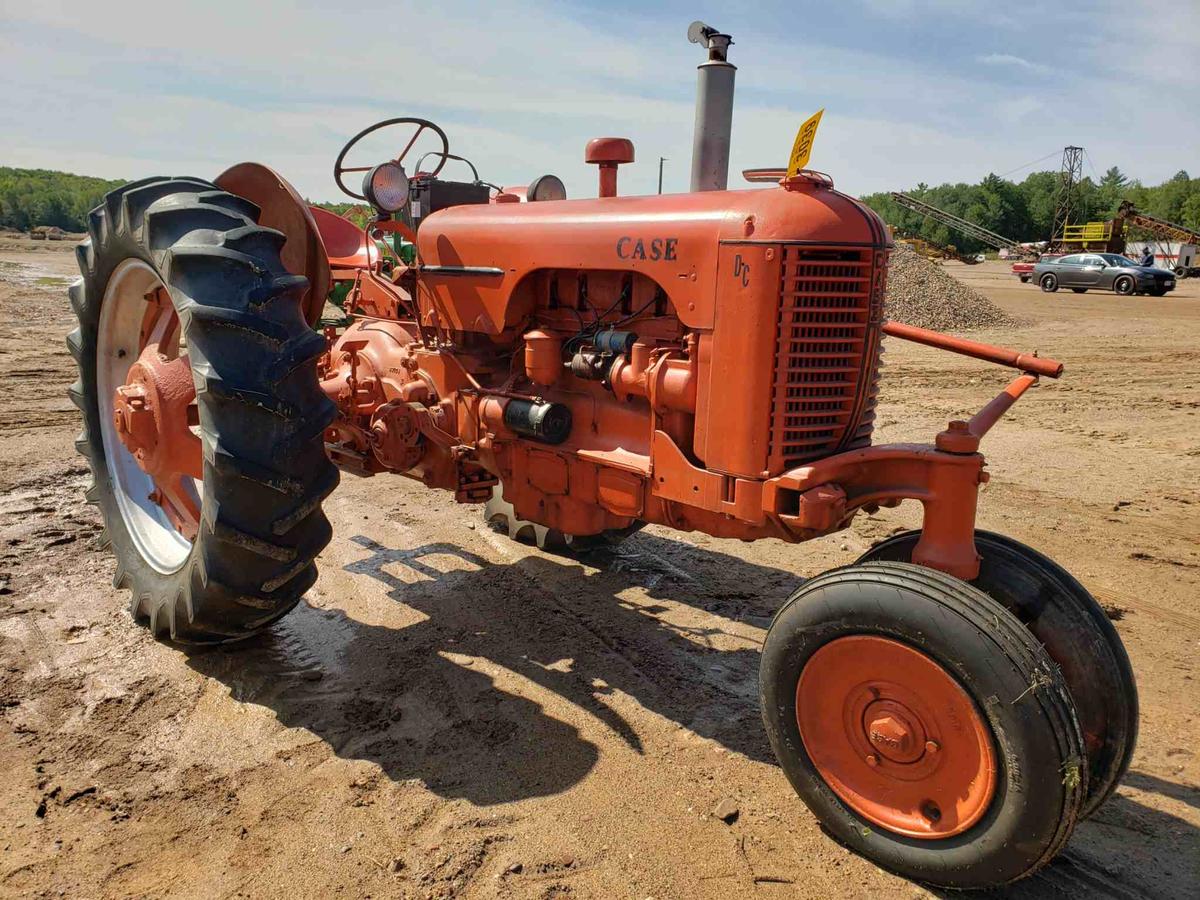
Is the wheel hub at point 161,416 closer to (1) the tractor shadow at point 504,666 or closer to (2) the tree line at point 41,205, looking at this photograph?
(1) the tractor shadow at point 504,666

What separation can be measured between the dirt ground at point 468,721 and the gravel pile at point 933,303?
10.5m

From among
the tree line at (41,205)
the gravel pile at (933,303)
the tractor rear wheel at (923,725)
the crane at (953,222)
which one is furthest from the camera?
the crane at (953,222)

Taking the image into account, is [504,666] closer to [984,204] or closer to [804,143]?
[804,143]

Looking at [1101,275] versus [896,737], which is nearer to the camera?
[896,737]

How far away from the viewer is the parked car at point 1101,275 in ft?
78.4

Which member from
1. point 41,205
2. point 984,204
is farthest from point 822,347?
point 984,204

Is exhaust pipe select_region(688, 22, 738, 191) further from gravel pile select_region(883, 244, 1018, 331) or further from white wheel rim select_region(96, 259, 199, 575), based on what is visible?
gravel pile select_region(883, 244, 1018, 331)

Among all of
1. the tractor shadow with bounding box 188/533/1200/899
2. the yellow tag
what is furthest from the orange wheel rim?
the yellow tag

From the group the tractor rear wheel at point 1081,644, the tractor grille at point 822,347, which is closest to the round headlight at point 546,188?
the tractor grille at point 822,347

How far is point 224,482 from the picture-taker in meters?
2.96

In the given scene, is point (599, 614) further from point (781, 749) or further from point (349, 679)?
point (781, 749)

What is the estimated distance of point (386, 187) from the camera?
13.3ft

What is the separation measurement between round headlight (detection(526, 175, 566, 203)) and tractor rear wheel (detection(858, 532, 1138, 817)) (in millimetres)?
2224

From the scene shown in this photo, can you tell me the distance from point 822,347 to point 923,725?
117cm
